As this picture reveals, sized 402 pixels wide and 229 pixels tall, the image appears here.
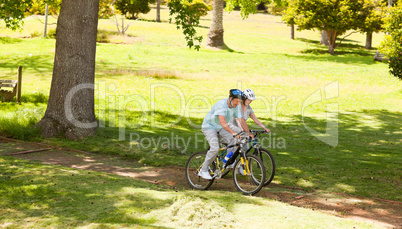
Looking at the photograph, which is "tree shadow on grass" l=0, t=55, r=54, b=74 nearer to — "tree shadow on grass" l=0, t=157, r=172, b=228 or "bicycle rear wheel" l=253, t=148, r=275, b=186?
"tree shadow on grass" l=0, t=157, r=172, b=228

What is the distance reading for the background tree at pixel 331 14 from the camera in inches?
1492

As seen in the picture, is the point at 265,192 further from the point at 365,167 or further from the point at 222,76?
the point at 222,76

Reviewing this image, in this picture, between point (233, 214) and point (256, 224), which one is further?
point (233, 214)

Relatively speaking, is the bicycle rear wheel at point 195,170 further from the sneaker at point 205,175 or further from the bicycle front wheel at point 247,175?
the bicycle front wheel at point 247,175

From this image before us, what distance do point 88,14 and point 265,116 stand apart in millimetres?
8971

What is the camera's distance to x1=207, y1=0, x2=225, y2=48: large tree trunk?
38469mm

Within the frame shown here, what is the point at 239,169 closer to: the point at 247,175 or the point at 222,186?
the point at 247,175

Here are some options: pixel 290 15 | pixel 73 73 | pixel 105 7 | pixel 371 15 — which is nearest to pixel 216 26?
pixel 290 15

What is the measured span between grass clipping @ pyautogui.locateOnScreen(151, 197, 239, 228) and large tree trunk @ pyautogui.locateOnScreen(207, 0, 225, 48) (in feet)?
110

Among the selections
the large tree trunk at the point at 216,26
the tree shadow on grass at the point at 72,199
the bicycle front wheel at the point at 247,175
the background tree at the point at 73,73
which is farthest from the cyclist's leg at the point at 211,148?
the large tree trunk at the point at 216,26

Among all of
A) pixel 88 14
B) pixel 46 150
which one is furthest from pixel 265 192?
pixel 88 14

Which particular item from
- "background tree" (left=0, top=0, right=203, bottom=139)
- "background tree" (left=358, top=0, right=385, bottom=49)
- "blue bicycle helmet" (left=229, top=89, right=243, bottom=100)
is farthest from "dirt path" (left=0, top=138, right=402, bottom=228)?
"background tree" (left=358, top=0, right=385, bottom=49)

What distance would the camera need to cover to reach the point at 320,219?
21.1 ft

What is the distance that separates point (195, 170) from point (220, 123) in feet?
4.54
